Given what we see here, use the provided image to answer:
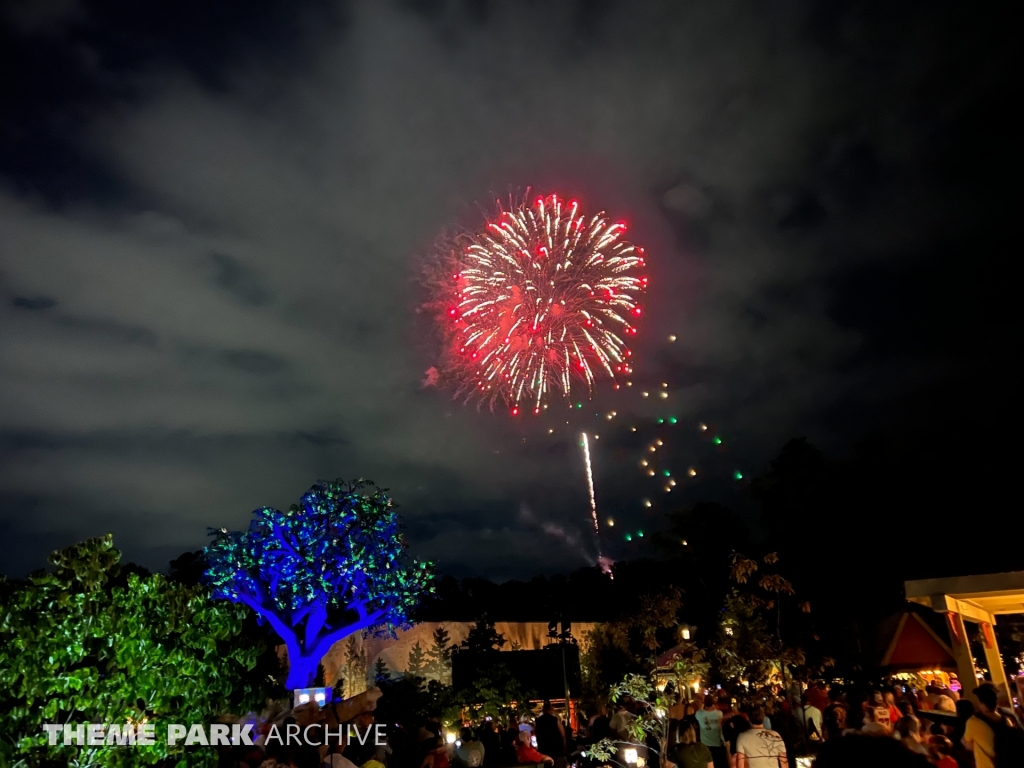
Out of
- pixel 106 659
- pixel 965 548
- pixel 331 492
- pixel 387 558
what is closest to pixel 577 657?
pixel 387 558

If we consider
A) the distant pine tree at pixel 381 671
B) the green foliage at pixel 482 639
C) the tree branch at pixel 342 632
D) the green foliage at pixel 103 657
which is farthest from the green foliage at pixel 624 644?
the green foliage at pixel 103 657

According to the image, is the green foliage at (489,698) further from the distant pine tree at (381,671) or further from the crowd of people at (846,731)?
the crowd of people at (846,731)

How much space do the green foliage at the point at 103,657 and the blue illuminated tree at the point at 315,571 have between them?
17.4m

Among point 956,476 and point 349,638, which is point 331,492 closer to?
point 349,638

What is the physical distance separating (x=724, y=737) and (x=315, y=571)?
15.5 meters

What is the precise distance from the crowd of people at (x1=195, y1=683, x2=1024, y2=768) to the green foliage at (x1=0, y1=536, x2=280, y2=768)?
1.57 m

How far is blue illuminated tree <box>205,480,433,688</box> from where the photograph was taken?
878 inches

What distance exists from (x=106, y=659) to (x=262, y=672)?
20.9m

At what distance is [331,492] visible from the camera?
23.6 m

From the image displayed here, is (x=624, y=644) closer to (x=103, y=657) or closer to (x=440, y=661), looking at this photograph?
(x=440, y=661)

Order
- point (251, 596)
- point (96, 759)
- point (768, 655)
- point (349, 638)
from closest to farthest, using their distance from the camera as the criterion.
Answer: point (96, 759), point (768, 655), point (251, 596), point (349, 638)

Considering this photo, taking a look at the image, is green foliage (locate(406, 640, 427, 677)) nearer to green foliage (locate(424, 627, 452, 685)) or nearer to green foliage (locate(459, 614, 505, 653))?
green foliage (locate(424, 627, 452, 685))

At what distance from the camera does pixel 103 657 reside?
16.9 ft

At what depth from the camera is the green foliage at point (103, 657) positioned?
4770 millimetres
